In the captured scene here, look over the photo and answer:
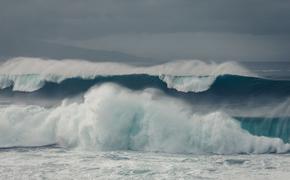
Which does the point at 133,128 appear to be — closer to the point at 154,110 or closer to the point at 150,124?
the point at 150,124

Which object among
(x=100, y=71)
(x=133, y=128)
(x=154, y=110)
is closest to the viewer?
Answer: (x=133, y=128)

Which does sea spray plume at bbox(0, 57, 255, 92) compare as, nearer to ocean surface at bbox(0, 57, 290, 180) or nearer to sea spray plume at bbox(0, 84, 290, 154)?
ocean surface at bbox(0, 57, 290, 180)

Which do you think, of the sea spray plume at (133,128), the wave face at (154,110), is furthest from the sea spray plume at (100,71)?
the sea spray plume at (133,128)

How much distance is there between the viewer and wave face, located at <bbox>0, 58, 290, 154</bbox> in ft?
47.3

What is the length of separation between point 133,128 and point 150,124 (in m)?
0.47

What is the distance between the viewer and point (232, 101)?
60.0ft

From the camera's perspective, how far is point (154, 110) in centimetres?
1534

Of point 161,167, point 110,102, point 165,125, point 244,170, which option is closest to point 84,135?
point 110,102

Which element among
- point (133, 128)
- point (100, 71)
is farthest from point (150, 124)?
point (100, 71)

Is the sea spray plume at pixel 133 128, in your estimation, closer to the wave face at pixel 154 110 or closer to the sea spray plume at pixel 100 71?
the wave face at pixel 154 110

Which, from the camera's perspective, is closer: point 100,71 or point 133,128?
point 133,128

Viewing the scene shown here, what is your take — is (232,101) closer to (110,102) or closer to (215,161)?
(110,102)

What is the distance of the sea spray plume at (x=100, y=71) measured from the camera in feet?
63.7

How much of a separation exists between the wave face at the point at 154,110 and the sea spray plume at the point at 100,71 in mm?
38
